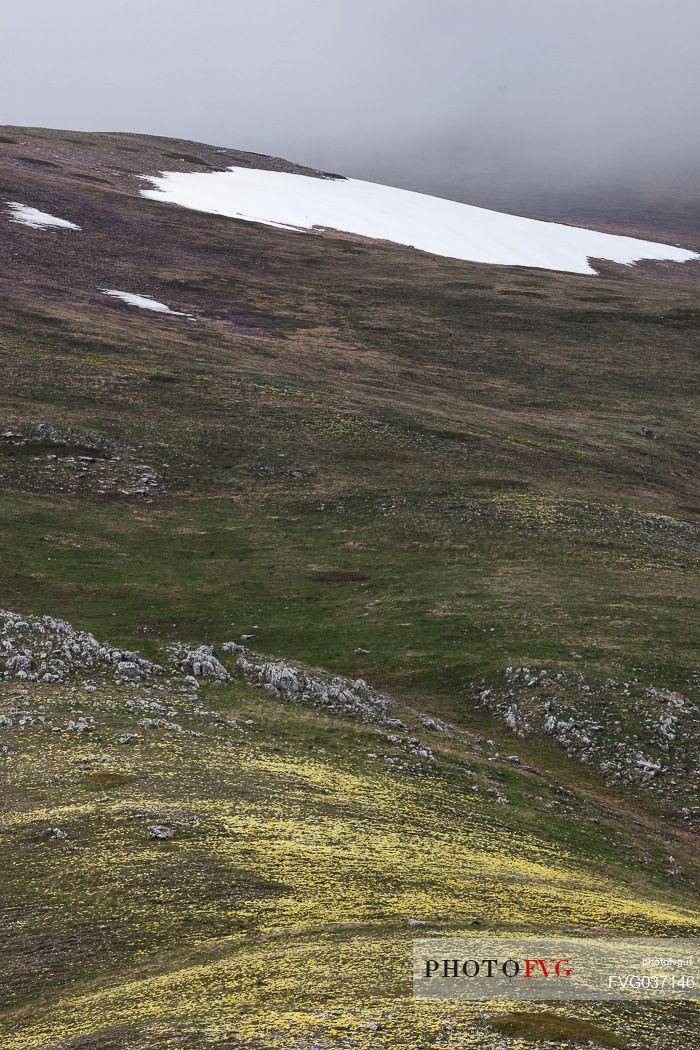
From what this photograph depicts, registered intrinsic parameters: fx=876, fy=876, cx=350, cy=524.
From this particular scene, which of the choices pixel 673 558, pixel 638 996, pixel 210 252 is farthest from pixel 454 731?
pixel 210 252

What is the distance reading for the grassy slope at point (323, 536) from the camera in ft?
65.3

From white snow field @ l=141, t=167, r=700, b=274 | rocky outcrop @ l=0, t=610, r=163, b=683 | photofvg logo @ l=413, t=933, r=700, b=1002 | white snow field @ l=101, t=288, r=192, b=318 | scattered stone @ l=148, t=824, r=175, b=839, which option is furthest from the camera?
white snow field @ l=141, t=167, r=700, b=274

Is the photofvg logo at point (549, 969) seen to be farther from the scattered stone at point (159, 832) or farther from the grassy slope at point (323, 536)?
the scattered stone at point (159, 832)

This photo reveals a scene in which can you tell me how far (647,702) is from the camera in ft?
122

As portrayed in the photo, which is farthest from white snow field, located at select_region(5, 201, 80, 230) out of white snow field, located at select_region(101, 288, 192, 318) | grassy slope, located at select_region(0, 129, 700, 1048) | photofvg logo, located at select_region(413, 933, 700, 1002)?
photofvg logo, located at select_region(413, 933, 700, 1002)

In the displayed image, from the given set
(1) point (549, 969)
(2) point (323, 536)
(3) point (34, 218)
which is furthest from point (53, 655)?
(3) point (34, 218)

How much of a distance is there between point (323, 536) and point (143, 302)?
51.3 meters

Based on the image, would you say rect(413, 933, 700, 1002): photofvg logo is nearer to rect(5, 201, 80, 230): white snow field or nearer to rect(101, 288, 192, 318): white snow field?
rect(101, 288, 192, 318): white snow field

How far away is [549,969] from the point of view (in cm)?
1727

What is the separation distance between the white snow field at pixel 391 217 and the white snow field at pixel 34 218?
1125 inches

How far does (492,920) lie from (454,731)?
583 inches

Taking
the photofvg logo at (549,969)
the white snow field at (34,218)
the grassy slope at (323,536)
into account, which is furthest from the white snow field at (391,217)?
the photofvg logo at (549,969)

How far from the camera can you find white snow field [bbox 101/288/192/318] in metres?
93.1

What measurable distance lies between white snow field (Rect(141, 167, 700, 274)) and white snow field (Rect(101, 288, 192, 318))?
45.4 metres
